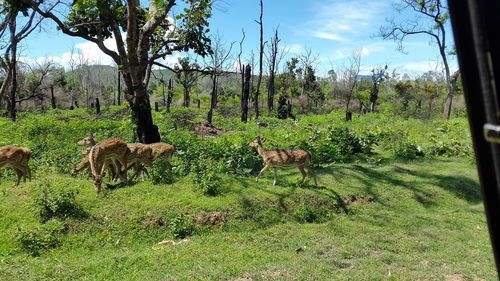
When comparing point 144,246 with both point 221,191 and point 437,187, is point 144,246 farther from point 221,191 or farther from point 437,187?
point 437,187

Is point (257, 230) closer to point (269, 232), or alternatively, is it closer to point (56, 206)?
point (269, 232)

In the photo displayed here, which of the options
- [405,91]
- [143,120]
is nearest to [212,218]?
[143,120]

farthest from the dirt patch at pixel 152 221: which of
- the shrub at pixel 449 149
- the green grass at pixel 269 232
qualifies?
the shrub at pixel 449 149

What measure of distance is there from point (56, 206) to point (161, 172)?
9.11 ft

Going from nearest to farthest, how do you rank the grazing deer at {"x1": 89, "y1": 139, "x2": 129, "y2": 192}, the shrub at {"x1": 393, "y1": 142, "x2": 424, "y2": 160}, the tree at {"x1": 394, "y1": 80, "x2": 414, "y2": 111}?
the grazing deer at {"x1": 89, "y1": 139, "x2": 129, "y2": 192} → the shrub at {"x1": 393, "y1": 142, "x2": 424, "y2": 160} → the tree at {"x1": 394, "y1": 80, "x2": 414, "y2": 111}

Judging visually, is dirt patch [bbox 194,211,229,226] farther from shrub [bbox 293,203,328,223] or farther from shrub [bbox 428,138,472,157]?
shrub [bbox 428,138,472,157]

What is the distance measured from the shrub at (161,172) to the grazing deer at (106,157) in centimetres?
82

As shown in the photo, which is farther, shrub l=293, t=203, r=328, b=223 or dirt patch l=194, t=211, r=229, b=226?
shrub l=293, t=203, r=328, b=223

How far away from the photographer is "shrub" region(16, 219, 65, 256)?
6.99 meters

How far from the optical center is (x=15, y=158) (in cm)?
962

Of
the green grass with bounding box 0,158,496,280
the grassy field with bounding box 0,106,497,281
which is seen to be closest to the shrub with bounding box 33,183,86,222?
the grassy field with bounding box 0,106,497,281

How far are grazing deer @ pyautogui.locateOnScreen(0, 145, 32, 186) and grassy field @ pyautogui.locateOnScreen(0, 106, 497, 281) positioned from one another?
498mm

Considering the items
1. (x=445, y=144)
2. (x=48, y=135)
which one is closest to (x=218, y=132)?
(x=48, y=135)

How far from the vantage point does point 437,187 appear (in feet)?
36.5
